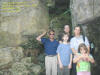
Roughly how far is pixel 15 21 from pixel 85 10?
106 inches

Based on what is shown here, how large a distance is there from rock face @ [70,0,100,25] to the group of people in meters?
1.55

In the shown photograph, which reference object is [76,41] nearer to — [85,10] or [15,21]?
[85,10]

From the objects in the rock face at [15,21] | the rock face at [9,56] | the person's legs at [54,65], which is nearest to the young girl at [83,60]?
the person's legs at [54,65]

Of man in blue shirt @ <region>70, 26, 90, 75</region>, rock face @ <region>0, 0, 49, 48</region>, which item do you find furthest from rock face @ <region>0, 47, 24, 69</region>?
man in blue shirt @ <region>70, 26, 90, 75</region>

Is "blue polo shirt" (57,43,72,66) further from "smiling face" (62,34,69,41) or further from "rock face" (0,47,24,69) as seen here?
"rock face" (0,47,24,69)

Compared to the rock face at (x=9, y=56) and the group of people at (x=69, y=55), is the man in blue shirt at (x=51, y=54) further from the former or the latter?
the rock face at (x=9, y=56)

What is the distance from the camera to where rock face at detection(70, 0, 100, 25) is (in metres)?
5.81

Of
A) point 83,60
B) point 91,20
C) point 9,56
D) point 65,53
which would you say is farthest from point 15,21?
point 83,60

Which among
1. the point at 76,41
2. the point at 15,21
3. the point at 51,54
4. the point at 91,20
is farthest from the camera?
the point at 15,21

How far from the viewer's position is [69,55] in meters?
4.58

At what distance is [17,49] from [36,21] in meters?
1.34

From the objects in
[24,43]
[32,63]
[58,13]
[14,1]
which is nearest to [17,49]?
[24,43]

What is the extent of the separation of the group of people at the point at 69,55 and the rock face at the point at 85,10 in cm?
155

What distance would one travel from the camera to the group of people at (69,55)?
427 cm
